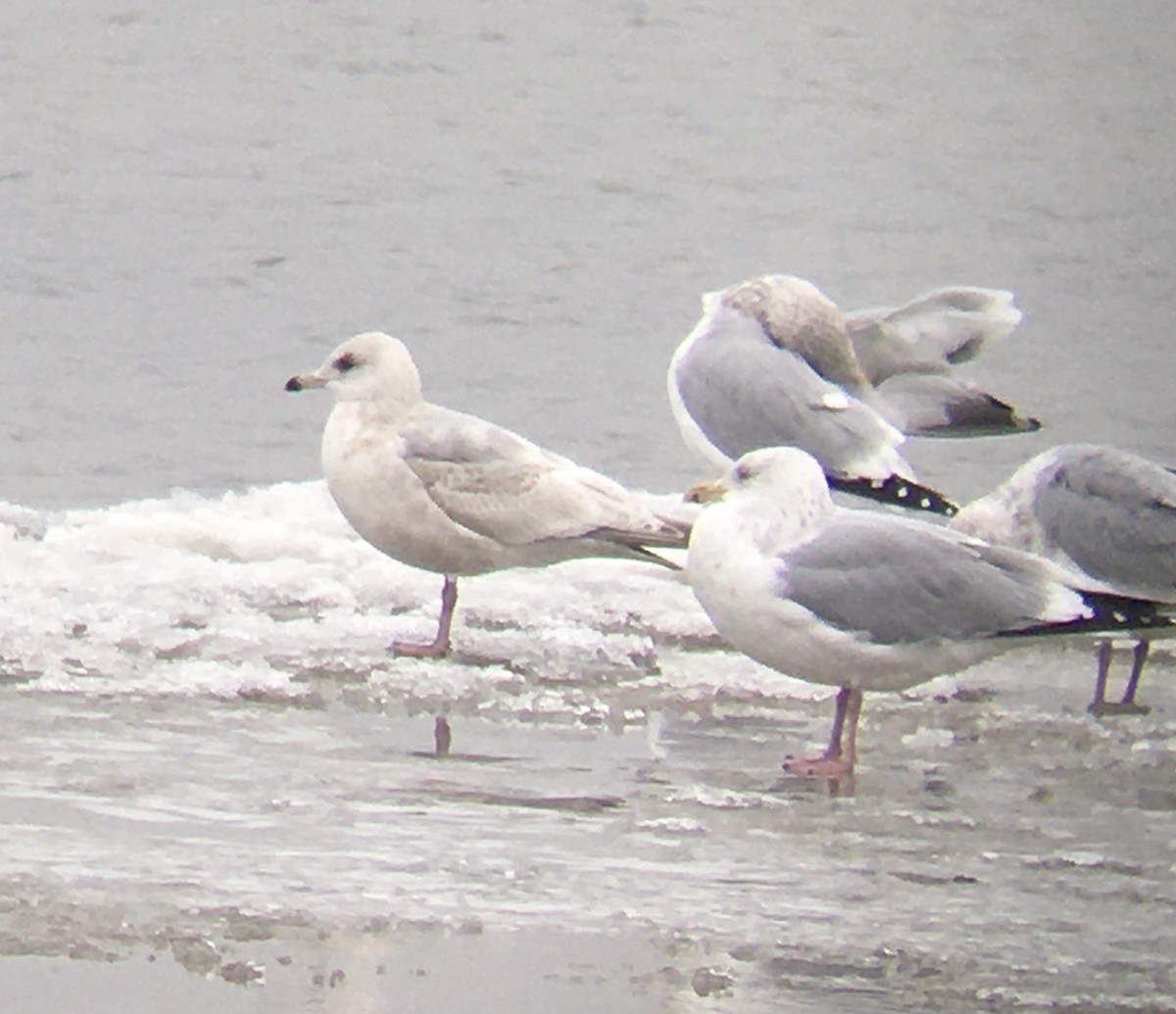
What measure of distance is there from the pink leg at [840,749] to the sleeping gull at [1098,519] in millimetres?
946

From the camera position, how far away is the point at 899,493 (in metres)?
5.40

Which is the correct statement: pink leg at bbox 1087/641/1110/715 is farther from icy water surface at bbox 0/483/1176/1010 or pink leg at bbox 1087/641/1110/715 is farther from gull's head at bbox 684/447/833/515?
gull's head at bbox 684/447/833/515

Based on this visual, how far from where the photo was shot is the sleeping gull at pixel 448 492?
4.95 metres

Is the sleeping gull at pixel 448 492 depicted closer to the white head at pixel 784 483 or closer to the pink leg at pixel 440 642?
the pink leg at pixel 440 642

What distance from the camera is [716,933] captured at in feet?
9.93

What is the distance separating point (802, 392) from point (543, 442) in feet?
4.99

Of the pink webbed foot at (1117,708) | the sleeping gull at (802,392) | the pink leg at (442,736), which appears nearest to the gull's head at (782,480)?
the pink leg at (442,736)

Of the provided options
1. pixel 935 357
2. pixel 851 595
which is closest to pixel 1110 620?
pixel 851 595

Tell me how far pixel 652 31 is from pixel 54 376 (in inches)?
227

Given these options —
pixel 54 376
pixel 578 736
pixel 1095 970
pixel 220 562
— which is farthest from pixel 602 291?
pixel 1095 970

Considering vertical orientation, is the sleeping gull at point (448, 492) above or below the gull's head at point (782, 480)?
below

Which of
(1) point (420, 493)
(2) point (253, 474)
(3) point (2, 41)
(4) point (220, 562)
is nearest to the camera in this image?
(1) point (420, 493)

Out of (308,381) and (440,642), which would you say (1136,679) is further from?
(308,381)

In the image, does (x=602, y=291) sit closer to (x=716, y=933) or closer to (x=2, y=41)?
(x=2, y=41)
